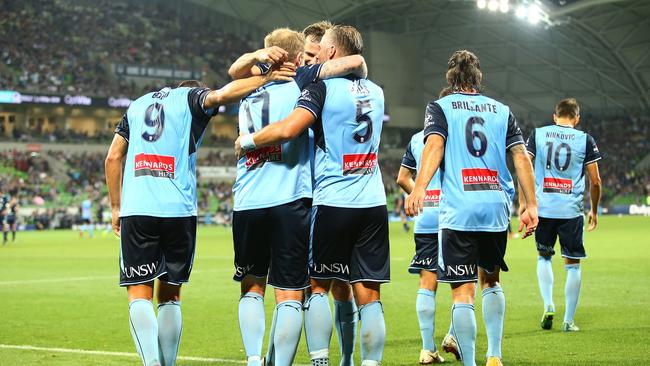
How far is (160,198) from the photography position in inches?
273

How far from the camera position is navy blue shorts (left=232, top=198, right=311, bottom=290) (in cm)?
634

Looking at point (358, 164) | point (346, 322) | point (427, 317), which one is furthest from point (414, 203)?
point (427, 317)

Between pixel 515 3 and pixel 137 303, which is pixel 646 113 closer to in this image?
pixel 515 3

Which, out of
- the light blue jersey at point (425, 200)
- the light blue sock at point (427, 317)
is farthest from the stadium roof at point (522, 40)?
the light blue sock at point (427, 317)

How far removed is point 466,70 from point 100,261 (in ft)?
60.6

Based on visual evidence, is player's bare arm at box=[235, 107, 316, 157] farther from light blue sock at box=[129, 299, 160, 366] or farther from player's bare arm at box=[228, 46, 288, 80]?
light blue sock at box=[129, 299, 160, 366]

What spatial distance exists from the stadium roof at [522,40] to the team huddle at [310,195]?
51.2m

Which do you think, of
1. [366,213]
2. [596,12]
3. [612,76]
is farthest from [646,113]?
[366,213]

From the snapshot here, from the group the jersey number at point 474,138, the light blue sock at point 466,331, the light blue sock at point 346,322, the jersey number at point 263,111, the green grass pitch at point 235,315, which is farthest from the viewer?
the green grass pitch at point 235,315

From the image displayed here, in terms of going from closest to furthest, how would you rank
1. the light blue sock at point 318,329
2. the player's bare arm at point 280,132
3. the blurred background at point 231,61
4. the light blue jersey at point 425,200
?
the player's bare arm at point 280,132 → the light blue sock at point 318,329 → the light blue jersey at point 425,200 → the blurred background at point 231,61

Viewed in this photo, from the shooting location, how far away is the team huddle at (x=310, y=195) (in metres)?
6.41

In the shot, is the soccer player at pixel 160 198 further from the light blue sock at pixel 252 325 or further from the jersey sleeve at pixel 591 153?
the jersey sleeve at pixel 591 153

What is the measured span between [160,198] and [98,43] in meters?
62.4

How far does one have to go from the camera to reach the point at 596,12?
2378 inches
